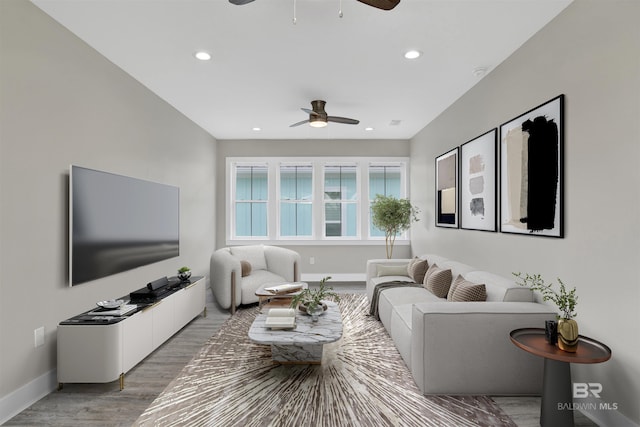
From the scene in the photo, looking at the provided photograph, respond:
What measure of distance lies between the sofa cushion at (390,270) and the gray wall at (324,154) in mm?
1709

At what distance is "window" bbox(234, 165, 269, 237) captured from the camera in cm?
659

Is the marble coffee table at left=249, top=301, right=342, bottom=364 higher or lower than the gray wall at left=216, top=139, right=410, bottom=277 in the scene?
lower

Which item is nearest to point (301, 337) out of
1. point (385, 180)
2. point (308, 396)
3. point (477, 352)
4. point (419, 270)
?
point (308, 396)

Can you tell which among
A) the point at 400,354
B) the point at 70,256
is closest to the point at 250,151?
the point at 70,256

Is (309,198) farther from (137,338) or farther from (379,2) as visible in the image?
(379,2)

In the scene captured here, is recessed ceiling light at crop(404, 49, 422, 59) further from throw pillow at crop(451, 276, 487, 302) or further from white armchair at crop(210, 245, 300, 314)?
white armchair at crop(210, 245, 300, 314)

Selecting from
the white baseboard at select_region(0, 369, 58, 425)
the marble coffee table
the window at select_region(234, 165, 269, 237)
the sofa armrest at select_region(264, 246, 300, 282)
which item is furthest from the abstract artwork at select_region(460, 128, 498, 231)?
the white baseboard at select_region(0, 369, 58, 425)

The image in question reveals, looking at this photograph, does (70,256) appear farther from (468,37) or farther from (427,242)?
(427,242)

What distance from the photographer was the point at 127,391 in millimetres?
2527

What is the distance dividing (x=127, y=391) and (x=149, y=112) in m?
2.87

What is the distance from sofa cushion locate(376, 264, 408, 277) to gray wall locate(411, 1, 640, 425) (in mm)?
1923

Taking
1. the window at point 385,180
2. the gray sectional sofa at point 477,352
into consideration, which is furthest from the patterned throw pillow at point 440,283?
the window at point 385,180

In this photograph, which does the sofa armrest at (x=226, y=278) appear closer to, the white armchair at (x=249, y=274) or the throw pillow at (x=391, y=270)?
the white armchair at (x=249, y=274)

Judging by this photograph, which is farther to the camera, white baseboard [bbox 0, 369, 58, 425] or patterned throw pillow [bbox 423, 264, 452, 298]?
patterned throw pillow [bbox 423, 264, 452, 298]
